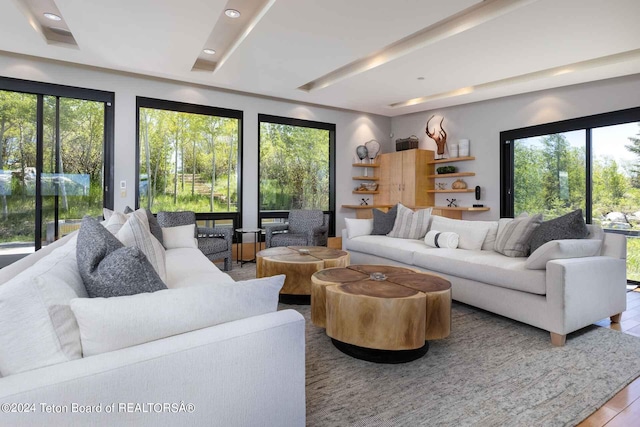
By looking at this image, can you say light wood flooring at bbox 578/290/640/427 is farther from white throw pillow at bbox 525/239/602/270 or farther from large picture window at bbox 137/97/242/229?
large picture window at bbox 137/97/242/229

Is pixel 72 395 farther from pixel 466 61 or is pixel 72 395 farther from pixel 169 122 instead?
pixel 169 122

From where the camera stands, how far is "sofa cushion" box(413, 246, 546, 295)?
8.69ft

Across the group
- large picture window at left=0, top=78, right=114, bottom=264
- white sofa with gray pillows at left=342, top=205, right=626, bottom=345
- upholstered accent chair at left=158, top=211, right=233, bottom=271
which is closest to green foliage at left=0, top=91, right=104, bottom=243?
large picture window at left=0, top=78, right=114, bottom=264

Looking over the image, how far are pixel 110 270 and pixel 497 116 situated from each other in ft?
20.0

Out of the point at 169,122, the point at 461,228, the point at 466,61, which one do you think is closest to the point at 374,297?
the point at 461,228

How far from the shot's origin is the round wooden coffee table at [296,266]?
10.9 ft

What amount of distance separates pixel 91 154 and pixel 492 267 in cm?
520

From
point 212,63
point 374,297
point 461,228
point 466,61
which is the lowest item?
point 374,297

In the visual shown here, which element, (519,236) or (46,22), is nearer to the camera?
(519,236)

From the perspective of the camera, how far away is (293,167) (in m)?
6.64

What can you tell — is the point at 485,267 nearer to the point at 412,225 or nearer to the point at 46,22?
the point at 412,225

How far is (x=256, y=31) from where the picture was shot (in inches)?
137

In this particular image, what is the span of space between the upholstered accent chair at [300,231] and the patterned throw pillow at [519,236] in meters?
2.51

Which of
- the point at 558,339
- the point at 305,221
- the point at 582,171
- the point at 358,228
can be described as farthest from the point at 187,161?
the point at 582,171
